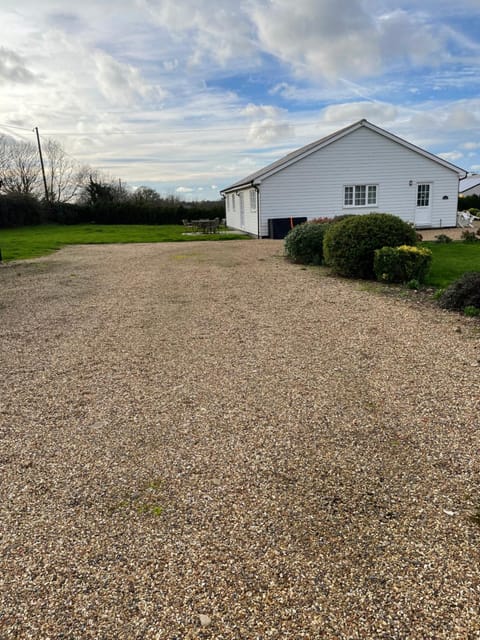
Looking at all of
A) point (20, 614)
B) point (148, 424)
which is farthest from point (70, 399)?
point (20, 614)

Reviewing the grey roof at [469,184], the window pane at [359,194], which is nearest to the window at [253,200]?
the window pane at [359,194]

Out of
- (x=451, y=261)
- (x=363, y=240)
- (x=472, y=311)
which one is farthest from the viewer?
(x=451, y=261)

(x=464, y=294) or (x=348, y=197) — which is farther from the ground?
(x=348, y=197)

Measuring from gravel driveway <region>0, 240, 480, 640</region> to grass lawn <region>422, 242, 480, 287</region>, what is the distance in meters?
3.58

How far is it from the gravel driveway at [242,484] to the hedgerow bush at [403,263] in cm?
309

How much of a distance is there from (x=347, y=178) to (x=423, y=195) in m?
4.36

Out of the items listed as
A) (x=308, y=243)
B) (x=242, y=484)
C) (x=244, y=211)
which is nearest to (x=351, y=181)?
(x=244, y=211)

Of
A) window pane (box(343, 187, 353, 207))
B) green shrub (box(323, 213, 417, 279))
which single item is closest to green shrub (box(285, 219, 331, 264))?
green shrub (box(323, 213, 417, 279))

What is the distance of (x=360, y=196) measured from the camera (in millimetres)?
22125

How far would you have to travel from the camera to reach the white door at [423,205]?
22766 mm

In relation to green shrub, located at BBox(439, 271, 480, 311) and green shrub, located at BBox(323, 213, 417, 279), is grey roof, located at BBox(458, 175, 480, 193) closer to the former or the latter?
green shrub, located at BBox(323, 213, 417, 279)

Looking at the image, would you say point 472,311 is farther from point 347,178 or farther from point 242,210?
point 242,210

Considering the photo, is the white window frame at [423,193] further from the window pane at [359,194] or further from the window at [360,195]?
the window pane at [359,194]

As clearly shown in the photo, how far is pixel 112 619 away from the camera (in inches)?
80.1
